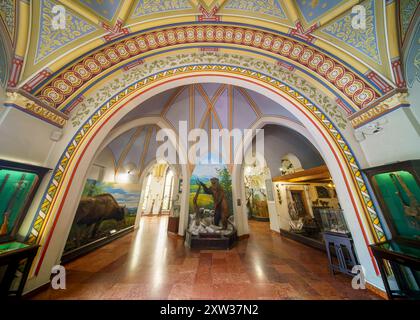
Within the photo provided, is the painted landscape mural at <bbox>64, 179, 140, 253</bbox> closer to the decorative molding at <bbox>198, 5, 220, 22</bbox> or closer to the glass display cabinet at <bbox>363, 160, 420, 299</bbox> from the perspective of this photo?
the decorative molding at <bbox>198, 5, 220, 22</bbox>

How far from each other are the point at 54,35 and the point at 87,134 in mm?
1978

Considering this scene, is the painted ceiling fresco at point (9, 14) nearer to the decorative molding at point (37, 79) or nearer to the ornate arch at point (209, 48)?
the decorative molding at point (37, 79)

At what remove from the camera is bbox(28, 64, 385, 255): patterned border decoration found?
224 centimetres

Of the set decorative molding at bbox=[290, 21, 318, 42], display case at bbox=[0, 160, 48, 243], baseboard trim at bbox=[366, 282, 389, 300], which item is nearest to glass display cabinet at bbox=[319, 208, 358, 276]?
baseboard trim at bbox=[366, 282, 389, 300]

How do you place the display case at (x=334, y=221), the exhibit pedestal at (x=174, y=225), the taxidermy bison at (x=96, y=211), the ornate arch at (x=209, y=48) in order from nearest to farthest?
the ornate arch at (x=209, y=48) → the display case at (x=334, y=221) → the taxidermy bison at (x=96, y=211) → the exhibit pedestal at (x=174, y=225)

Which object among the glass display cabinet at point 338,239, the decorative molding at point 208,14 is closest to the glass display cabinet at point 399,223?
Result: the glass display cabinet at point 338,239

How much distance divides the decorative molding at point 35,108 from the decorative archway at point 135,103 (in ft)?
1.26

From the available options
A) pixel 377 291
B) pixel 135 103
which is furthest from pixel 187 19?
pixel 377 291

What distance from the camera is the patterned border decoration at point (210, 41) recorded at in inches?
104

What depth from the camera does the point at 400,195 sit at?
210 centimetres

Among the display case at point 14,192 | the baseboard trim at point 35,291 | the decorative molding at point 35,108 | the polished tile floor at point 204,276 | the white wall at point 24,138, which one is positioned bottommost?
the polished tile floor at point 204,276

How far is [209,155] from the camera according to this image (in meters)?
7.11

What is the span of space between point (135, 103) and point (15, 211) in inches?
118

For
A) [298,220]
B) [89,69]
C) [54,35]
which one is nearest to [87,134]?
[89,69]
